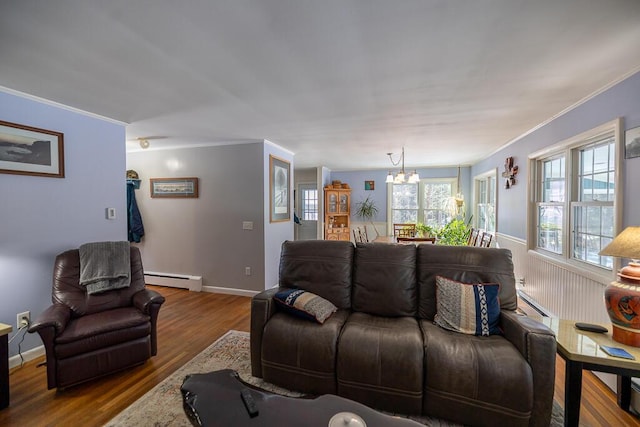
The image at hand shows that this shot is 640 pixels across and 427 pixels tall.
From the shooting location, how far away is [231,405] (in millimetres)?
1268

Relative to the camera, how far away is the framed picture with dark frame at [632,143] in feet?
6.32

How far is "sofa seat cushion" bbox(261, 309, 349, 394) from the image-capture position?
5.96ft

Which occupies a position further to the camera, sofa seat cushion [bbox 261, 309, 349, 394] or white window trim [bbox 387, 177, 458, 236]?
white window trim [bbox 387, 177, 458, 236]

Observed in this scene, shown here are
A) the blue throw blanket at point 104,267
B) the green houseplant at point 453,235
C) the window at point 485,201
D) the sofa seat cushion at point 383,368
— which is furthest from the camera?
the window at point 485,201

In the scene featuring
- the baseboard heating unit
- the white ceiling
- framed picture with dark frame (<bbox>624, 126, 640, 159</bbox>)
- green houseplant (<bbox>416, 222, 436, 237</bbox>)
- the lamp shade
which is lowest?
the baseboard heating unit

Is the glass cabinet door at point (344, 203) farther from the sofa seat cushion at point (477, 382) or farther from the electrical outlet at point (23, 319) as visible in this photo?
the electrical outlet at point (23, 319)

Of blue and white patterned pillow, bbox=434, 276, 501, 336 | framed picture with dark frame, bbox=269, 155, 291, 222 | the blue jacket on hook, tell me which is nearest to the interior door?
framed picture with dark frame, bbox=269, 155, 291, 222

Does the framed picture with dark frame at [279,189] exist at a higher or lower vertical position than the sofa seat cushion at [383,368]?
higher

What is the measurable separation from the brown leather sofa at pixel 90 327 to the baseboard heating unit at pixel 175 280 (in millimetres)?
1763

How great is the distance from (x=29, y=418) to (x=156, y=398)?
73 centimetres

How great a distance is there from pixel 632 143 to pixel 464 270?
58.0 inches

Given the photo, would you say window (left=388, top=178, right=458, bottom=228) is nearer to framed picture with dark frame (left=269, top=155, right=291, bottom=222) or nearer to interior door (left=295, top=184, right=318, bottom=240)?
interior door (left=295, top=184, right=318, bottom=240)

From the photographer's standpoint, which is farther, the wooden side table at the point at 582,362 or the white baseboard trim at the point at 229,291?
the white baseboard trim at the point at 229,291

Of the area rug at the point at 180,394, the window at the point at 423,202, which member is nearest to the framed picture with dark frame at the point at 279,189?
the area rug at the point at 180,394
